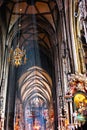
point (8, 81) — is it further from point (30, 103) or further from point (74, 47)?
point (30, 103)

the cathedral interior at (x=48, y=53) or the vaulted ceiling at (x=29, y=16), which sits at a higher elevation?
the vaulted ceiling at (x=29, y=16)

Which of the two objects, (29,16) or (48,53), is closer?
(29,16)

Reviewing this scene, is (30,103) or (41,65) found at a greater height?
(41,65)

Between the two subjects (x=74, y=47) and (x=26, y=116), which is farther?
(x=26, y=116)

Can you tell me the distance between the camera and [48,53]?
86.0 ft

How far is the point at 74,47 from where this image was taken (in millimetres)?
14023

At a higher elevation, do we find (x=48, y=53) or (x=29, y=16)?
(x=29, y=16)

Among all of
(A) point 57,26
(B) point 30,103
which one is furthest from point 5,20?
(B) point 30,103

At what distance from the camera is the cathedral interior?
454 inches

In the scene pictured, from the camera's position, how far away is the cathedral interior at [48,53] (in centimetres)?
1154

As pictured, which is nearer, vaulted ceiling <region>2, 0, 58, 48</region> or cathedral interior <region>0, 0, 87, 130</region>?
cathedral interior <region>0, 0, 87, 130</region>

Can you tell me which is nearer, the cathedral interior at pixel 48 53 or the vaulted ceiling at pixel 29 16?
the cathedral interior at pixel 48 53

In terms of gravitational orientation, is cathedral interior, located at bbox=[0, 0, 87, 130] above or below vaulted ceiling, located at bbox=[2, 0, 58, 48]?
below

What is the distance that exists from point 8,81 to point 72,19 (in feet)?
30.2
